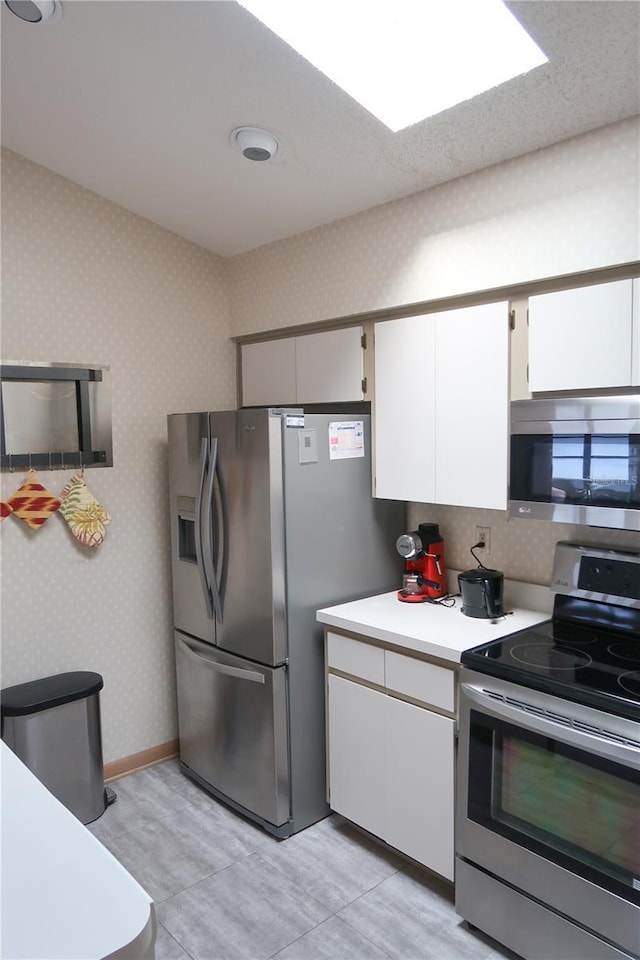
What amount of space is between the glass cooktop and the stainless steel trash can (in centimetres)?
166

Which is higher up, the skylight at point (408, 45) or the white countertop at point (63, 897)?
the skylight at point (408, 45)

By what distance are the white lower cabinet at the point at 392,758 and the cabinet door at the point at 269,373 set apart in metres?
1.28

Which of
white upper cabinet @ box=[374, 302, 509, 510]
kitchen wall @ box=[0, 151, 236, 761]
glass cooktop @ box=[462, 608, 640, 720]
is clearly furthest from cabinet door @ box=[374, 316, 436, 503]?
kitchen wall @ box=[0, 151, 236, 761]

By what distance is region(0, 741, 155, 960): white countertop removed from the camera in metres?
0.84

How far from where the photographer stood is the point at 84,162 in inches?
104

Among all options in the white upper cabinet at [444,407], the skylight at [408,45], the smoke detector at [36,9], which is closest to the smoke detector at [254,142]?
the skylight at [408,45]

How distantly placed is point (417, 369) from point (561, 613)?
1.06m

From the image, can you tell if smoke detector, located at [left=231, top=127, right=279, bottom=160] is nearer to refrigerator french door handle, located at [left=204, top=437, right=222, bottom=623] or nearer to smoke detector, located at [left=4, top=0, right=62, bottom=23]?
smoke detector, located at [left=4, top=0, right=62, bottom=23]

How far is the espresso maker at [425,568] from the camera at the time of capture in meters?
2.67

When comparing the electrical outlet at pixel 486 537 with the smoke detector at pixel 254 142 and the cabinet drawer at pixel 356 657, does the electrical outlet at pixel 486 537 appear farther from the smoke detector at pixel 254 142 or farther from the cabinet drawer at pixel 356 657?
the smoke detector at pixel 254 142

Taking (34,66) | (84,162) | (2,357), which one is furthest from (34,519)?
(34,66)

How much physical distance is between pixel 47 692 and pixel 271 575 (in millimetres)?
1074

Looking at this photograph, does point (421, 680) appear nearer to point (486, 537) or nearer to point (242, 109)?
point (486, 537)

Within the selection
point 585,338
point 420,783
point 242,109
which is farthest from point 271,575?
point 242,109
